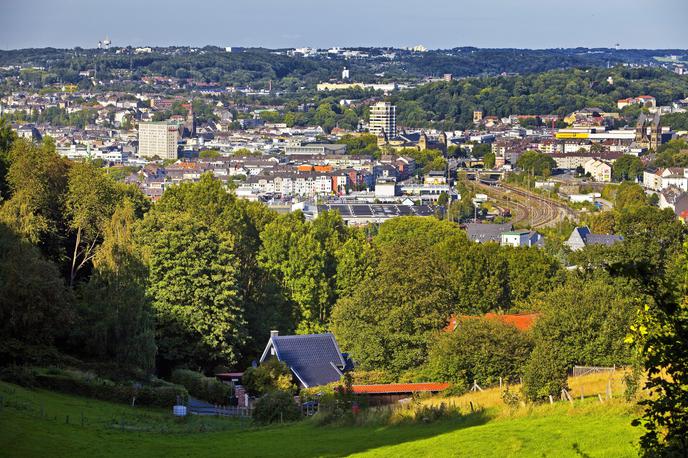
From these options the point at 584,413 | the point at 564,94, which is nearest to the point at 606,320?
the point at 584,413

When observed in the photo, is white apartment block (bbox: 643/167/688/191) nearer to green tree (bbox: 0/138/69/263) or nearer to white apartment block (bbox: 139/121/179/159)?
white apartment block (bbox: 139/121/179/159)

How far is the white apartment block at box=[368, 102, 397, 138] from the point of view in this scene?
463 feet

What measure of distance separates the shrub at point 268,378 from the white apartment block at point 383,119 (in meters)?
119

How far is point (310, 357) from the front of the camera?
2377cm

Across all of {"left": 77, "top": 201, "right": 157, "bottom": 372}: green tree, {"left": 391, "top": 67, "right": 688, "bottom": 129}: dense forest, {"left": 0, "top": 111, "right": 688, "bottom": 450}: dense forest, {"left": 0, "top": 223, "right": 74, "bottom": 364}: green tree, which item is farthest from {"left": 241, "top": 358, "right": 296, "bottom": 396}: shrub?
{"left": 391, "top": 67, "right": 688, "bottom": 129}: dense forest

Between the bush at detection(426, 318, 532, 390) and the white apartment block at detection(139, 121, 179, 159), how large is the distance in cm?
10909

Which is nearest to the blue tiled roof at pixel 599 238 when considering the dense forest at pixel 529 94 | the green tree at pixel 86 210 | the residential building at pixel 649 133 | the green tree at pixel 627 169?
the green tree at pixel 86 210

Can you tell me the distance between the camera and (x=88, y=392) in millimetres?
17875

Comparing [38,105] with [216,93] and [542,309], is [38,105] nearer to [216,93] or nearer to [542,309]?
[216,93]

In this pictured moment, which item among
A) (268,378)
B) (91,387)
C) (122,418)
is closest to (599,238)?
(268,378)

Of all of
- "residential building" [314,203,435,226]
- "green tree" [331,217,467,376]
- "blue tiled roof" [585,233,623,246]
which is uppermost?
"green tree" [331,217,467,376]

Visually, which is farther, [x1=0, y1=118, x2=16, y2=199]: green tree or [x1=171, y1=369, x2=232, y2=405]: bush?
[x1=0, y1=118, x2=16, y2=199]: green tree

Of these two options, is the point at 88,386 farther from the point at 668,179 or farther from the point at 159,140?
the point at 159,140

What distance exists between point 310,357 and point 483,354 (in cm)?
457
